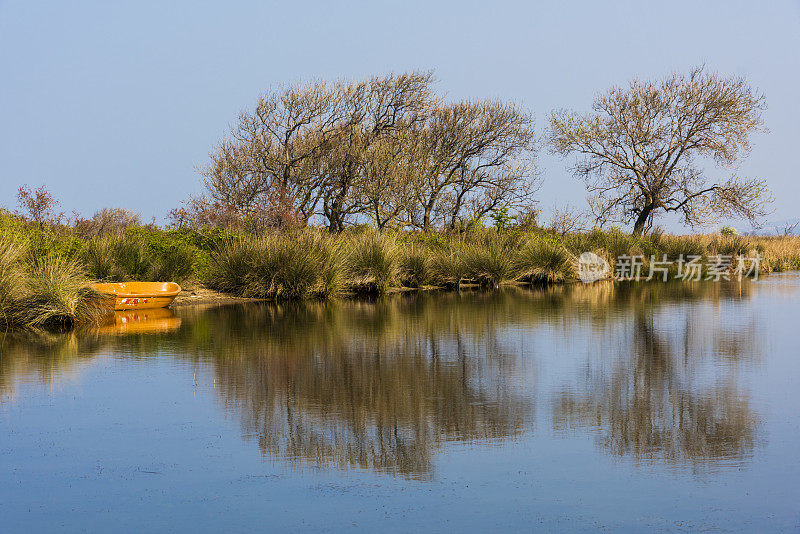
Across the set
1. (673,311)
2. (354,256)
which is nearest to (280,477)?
(673,311)

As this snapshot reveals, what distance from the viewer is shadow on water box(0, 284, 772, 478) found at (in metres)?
6.07

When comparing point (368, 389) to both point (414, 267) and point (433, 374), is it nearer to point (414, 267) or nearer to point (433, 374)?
point (433, 374)

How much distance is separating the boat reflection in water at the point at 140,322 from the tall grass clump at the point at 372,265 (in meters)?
5.88

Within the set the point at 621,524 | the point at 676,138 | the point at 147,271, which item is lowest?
the point at 621,524

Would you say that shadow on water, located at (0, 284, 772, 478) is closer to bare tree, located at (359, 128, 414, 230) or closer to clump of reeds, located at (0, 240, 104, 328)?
clump of reeds, located at (0, 240, 104, 328)

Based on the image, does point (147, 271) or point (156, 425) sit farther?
point (147, 271)

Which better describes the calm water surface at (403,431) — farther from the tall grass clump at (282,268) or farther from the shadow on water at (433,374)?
the tall grass clump at (282,268)

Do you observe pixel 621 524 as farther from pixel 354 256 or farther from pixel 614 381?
pixel 354 256

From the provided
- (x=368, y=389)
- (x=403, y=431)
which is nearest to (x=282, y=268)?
(x=368, y=389)

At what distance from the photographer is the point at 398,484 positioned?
16.6ft

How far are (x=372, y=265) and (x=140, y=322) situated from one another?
27.0 ft

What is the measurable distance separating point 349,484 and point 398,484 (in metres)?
0.32

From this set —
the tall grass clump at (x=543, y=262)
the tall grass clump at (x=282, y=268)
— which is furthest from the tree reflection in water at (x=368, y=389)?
the tall grass clump at (x=543, y=262)

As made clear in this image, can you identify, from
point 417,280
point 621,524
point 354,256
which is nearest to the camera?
point 621,524
